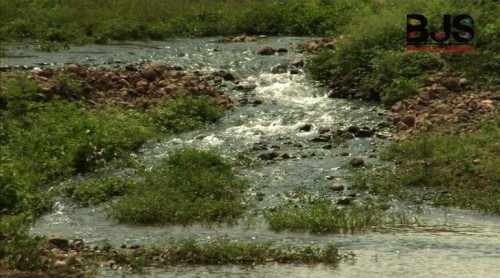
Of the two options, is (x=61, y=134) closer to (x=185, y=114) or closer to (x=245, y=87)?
(x=185, y=114)

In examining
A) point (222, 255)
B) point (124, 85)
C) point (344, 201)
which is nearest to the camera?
point (222, 255)

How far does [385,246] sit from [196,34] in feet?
59.6

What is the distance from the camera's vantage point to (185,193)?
15.4 metres

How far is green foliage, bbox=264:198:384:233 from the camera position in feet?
45.2

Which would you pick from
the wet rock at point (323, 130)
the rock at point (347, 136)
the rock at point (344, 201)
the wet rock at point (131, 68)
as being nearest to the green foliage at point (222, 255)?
the rock at point (344, 201)

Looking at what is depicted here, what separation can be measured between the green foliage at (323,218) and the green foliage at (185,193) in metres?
0.78

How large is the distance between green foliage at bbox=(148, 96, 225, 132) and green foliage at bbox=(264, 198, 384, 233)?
5457mm

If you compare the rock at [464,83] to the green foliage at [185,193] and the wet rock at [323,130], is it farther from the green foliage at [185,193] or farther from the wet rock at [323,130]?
the green foliage at [185,193]

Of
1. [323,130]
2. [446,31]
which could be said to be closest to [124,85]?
[323,130]

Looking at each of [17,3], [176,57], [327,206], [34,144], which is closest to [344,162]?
[327,206]

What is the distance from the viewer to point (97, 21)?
1152 inches

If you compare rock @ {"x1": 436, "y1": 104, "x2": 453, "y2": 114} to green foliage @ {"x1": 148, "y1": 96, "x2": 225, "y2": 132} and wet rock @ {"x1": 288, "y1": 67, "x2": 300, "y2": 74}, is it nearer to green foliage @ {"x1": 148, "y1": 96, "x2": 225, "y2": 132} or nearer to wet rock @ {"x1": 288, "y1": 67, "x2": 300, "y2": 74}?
green foliage @ {"x1": 148, "y1": 96, "x2": 225, "y2": 132}

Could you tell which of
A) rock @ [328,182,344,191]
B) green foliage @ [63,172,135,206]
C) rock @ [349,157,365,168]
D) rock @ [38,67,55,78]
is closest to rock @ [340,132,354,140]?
rock @ [349,157,365,168]

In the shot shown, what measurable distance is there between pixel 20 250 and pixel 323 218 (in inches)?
179
